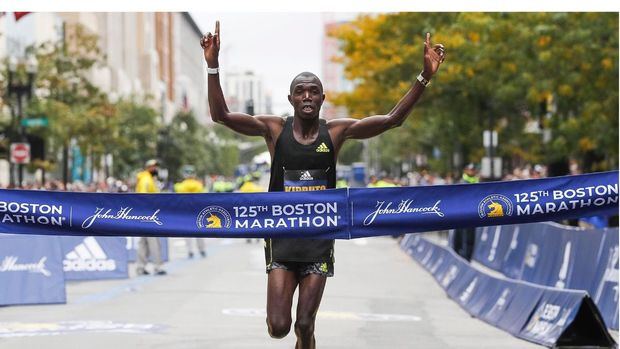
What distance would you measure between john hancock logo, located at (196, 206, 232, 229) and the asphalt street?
8.47 ft

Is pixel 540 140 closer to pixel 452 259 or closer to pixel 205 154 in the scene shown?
pixel 452 259

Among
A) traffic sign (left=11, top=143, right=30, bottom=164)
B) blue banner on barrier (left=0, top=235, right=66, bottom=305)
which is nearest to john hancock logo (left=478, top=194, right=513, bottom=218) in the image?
blue banner on barrier (left=0, top=235, right=66, bottom=305)

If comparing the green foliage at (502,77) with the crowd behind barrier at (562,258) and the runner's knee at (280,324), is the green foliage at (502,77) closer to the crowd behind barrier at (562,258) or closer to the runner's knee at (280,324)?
the crowd behind barrier at (562,258)

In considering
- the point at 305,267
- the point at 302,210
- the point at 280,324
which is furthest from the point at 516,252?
the point at 280,324

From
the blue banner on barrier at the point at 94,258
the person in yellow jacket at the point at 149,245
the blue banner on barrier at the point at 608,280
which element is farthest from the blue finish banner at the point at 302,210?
the person in yellow jacket at the point at 149,245

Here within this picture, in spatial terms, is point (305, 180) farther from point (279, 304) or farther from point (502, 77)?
point (502, 77)

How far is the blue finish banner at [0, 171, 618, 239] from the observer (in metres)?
8.64

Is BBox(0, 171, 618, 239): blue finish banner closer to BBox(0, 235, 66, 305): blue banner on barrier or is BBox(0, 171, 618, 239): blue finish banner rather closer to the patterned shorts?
the patterned shorts

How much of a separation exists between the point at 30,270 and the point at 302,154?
310 inches

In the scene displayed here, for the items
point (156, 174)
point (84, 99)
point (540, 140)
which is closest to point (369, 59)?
point (540, 140)

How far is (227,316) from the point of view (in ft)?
45.8

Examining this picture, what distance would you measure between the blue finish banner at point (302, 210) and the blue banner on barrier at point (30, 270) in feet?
20.5

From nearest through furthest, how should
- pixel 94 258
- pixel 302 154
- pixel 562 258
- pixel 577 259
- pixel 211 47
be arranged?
pixel 211 47
pixel 302 154
pixel 577 259
pixel 562 258
pixel 94 258

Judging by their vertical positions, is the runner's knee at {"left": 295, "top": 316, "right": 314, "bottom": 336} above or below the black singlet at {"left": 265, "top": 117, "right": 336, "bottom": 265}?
below
